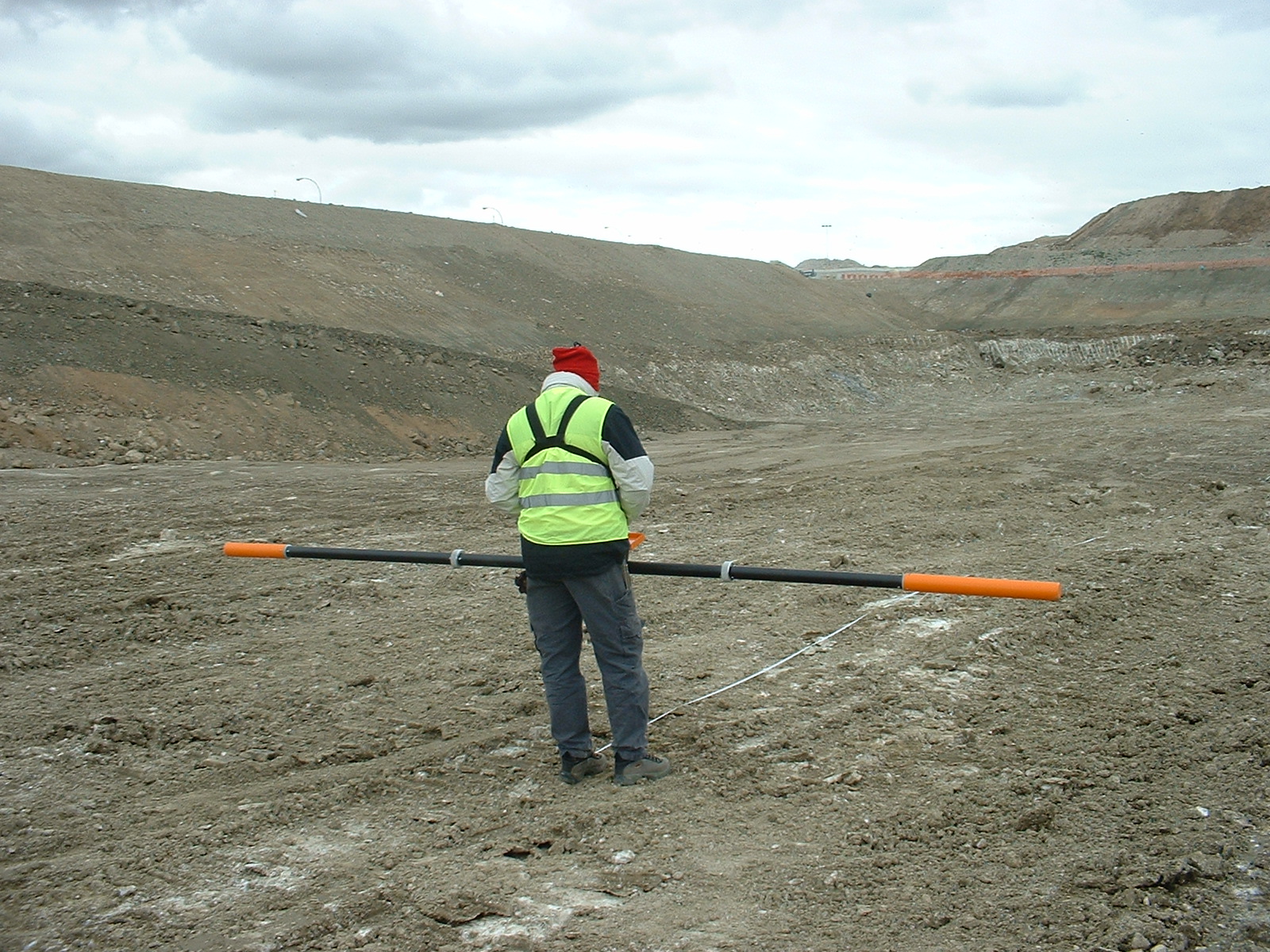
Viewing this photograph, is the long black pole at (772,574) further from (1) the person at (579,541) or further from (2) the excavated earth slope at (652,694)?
(2) the excavated earth slope at (652,694)

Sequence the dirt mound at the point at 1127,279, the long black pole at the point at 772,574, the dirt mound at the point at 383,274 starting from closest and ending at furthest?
the long black pole at the point at 772,574 → the dirt mound at the point at 383,274 → the dirt mound at the point at 1127,279

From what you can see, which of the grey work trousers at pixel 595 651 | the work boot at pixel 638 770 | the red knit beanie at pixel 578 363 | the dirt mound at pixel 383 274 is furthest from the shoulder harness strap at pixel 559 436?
the dirt mound at pixel 383 274

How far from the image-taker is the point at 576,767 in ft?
15.9

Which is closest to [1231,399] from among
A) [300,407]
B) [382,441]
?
[382,441]

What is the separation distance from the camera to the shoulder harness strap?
4602mm

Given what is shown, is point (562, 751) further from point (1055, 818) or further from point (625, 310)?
point (625, 310)

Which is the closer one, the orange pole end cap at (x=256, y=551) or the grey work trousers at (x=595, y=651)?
the grey work trousers at (x=595, y=651)

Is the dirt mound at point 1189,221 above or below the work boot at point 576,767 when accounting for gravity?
above

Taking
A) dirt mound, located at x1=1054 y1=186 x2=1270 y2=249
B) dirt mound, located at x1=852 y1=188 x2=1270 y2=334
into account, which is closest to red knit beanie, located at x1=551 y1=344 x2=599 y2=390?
dirt mound, located at x1=852 y1=188 x2=1270 y2=334

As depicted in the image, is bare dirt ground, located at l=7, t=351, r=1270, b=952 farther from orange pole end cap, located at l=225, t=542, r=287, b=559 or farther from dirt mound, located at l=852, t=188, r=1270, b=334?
dirt mound, located at l=852, t=188, r=1270, b=334

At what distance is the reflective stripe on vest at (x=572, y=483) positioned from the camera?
15.1ft

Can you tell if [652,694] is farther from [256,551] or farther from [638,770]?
[256,551]

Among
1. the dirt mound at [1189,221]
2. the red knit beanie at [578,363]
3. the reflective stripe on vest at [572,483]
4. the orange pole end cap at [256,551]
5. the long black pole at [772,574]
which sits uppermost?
the dirt mound at [1189,221]

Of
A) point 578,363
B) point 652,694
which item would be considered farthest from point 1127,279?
point 578,363
